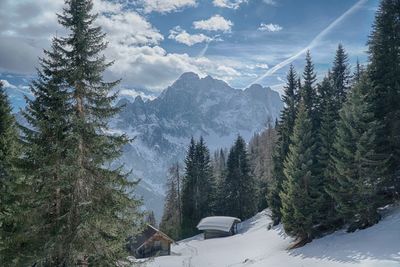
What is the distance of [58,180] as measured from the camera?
1305cm

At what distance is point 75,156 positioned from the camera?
1313 cm

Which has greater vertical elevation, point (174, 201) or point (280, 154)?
point (280, 154)

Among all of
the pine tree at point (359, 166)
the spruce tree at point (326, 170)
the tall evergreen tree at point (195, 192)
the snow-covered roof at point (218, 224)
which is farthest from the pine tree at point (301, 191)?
the tall evergreen tree at point (195, 192)

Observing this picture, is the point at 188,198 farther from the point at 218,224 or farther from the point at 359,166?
the point at 359,166

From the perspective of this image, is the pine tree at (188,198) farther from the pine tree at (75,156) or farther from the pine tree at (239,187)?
the pine tree at (75,156)

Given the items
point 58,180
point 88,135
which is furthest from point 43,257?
point 88,135

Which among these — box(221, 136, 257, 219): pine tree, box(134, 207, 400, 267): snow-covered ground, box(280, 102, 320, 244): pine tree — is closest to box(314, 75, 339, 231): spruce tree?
box(280, 102, 320, 244): pine tree

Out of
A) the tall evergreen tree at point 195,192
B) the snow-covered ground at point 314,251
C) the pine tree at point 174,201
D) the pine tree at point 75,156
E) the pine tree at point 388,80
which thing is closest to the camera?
the pine tree at point 75,156

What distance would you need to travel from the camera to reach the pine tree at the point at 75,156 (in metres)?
13.2

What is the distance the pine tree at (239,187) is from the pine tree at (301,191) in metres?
31.5

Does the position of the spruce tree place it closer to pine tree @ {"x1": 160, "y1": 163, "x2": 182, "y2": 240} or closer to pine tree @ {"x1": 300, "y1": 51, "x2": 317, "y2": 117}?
pine tree @ {"x1": 300, "y1": 51, "x2": 317, "y2": 117}

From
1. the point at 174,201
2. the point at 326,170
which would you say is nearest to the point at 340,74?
the point at 326,170

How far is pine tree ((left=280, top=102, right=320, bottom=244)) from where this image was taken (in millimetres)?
31000

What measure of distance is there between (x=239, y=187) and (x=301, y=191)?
3444 cm
